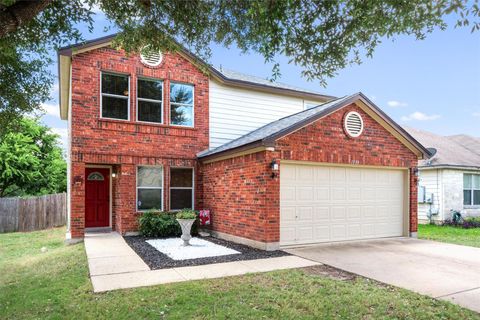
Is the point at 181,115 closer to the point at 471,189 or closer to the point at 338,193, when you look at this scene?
the point at 338,193

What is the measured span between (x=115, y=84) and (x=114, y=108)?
0.83m

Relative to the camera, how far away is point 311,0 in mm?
5816

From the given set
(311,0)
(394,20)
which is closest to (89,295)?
(311,0)

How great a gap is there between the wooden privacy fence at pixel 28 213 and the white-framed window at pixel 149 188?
8.05 m

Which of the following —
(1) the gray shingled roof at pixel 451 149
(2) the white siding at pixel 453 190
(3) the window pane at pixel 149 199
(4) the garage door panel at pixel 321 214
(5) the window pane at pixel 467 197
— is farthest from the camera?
(5) the window pane at pixel 467 197

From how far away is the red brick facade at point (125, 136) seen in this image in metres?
11.2

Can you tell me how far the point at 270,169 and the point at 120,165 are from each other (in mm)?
5592

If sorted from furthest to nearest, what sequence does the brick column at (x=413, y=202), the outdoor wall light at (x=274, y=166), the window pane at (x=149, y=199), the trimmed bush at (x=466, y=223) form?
the trimmed bush at (x=466, y=223), the window pane at (x=149, y=199), the brick column at (x=413, y=202), the outdoor wall light at (x=274, y=166)

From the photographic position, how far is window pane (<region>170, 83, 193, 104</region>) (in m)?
13.0

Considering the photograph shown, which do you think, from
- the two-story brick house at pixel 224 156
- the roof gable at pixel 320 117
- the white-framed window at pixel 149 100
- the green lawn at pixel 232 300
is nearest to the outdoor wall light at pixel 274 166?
the two-story brick house at pixel 224 156

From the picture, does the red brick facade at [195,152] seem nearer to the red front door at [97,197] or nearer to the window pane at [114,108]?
the window pane at [114,108]

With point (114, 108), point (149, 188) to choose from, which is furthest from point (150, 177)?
point (114, 108)

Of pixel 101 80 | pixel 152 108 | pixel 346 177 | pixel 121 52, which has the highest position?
pixel 121 52

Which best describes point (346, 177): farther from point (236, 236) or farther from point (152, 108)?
point (152, 108)
